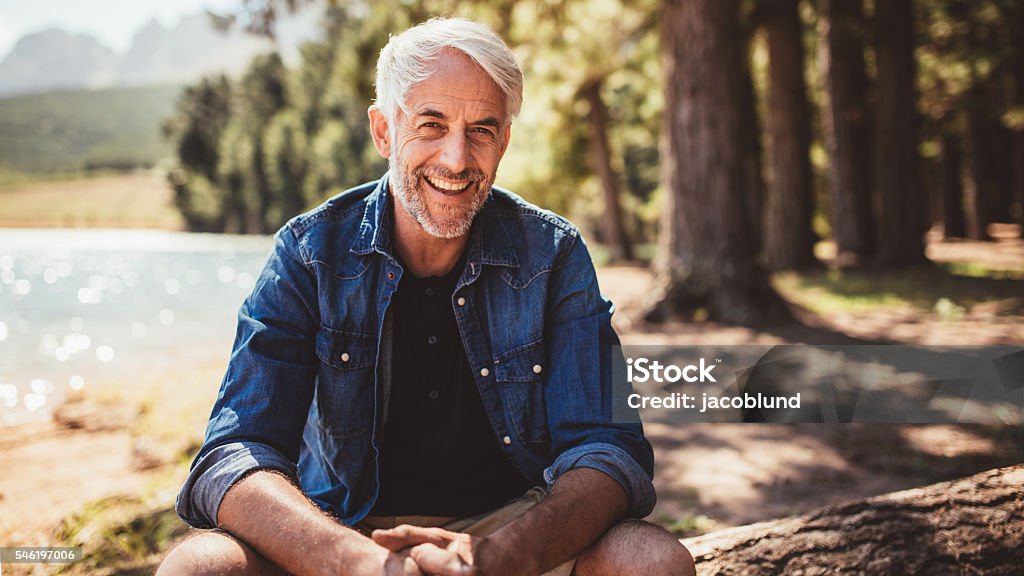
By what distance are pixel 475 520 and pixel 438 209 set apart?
35.1 inches

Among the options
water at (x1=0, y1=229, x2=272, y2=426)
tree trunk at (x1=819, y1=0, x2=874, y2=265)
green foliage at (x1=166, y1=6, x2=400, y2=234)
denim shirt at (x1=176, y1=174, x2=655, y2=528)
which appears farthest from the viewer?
green foliage at (x1=166, y1=6, x2=400, y2=234)

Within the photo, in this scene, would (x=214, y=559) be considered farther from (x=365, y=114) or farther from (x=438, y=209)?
(x=365, y=114)

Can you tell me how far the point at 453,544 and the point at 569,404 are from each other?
1.85 feet

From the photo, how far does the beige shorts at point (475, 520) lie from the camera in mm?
1932

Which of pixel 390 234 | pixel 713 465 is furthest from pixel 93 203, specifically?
pixel 390 234

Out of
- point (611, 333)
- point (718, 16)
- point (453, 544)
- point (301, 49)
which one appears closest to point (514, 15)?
point (718, 16)

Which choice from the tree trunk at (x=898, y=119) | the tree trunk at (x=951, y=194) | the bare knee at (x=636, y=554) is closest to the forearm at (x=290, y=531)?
the bare knee at (x=636, y=554)

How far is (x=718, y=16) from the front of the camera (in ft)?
23.7

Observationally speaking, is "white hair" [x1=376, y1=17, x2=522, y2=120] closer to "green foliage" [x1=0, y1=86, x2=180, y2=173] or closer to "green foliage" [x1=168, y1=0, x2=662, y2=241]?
"green foliage" [x1=168, y1=0, x2=662, y2=241]

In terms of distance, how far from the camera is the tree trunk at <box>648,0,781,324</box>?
286 inches

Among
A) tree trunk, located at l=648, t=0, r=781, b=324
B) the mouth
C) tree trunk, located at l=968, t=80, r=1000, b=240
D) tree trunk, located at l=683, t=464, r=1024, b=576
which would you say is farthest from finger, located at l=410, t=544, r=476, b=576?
tree trunk, located at l=968, t=80, r=1000, b=240

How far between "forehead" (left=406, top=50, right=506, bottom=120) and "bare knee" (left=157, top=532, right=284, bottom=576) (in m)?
1.21

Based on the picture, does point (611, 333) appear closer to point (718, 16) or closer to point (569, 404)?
point (569, 404)

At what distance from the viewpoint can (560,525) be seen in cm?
156
